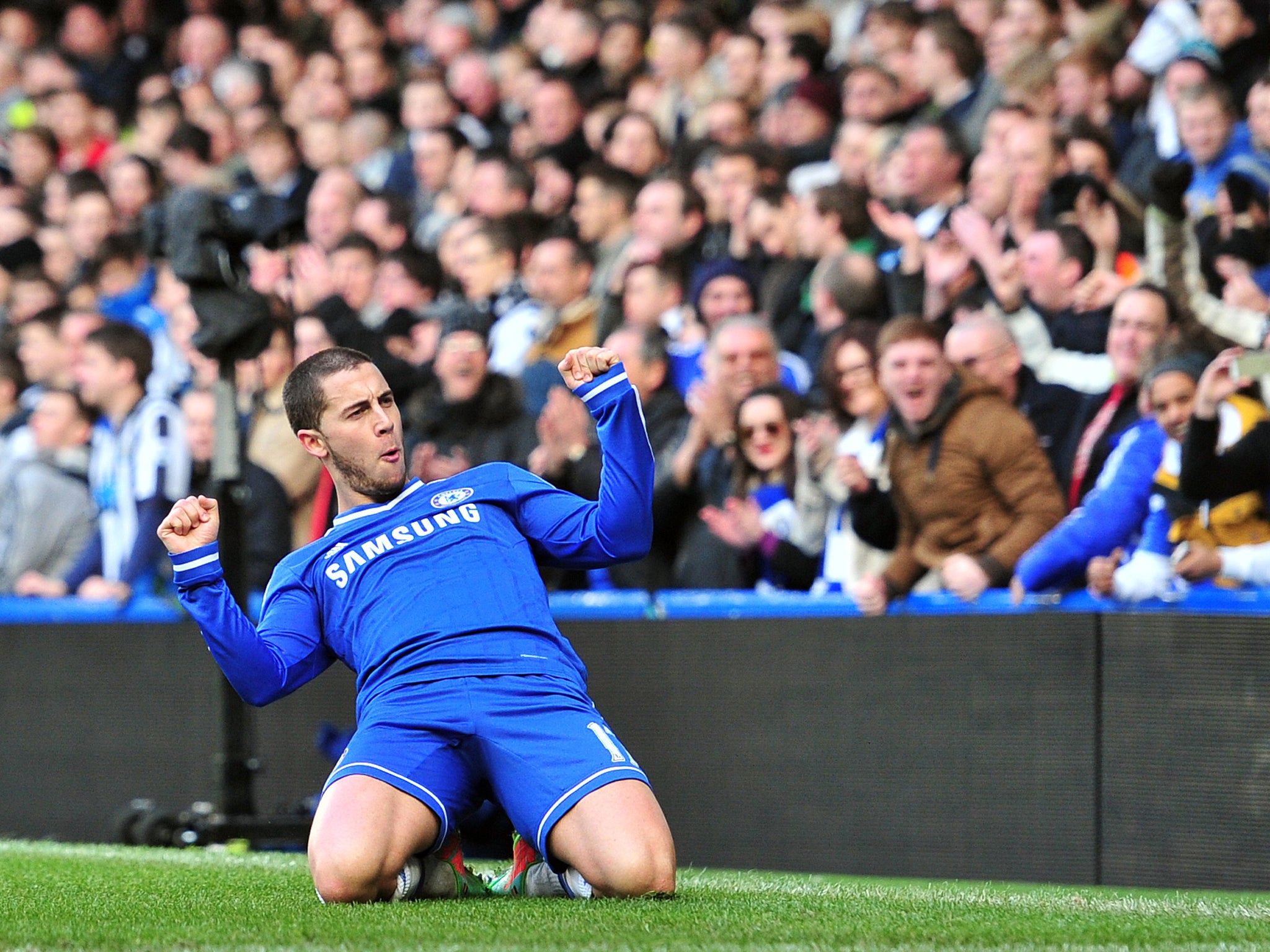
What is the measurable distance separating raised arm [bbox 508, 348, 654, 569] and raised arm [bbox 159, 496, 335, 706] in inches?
29.5

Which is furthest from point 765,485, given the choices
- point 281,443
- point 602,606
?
point 281,443

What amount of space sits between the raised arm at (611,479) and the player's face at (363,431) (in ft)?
1.47

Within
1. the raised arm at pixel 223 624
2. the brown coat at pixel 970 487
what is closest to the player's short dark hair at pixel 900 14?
the brown coat at pixel 970 487

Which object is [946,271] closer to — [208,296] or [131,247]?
[208,296]

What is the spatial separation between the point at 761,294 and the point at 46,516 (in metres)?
3.76

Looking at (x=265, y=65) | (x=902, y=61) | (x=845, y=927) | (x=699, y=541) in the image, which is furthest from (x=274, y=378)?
(x=845, y=927)

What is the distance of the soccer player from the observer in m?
4.46

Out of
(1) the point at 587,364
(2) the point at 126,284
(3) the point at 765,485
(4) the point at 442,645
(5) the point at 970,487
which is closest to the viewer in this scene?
(1) the point at 587,364

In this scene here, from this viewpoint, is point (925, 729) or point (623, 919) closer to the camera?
point (623, 919)

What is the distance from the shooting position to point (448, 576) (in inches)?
189

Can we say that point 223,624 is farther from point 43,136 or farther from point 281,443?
point 43,136

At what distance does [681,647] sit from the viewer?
7473mm

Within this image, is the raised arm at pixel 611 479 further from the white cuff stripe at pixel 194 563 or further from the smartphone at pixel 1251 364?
the smartphone at pixel 1251 364

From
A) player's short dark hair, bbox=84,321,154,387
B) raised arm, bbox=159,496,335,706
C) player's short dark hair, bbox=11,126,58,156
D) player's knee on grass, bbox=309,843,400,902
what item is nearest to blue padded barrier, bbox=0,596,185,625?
player's short dark hair, bbox=84,321,154,387
